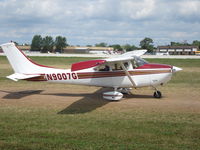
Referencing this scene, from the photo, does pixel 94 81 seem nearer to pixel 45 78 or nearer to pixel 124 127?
pixel 45 78

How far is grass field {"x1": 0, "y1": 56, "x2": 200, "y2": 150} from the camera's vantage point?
6.69 metres

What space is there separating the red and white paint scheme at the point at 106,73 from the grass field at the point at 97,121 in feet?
2.42

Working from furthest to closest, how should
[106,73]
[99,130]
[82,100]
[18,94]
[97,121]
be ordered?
[18,94]
[106,73]
[82,100]
[97,121]
[99,130]

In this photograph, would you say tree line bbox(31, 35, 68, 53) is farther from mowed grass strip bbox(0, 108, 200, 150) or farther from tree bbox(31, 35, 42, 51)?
mowed grass strip bbox(0, 108, 200, 150)

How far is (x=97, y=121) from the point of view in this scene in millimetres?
8781

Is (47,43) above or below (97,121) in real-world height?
above

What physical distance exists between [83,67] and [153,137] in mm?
6334

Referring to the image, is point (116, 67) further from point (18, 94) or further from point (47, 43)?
point (47, 43)

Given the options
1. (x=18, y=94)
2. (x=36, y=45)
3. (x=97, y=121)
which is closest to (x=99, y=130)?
(x=97, y=121)

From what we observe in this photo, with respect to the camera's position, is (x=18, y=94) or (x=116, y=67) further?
(x=18, y=94)

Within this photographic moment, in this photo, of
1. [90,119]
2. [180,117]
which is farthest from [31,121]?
[180,117]

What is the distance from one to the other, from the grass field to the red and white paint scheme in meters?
0.74

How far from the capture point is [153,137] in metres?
7.10

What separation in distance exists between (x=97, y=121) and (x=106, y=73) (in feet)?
13.3
